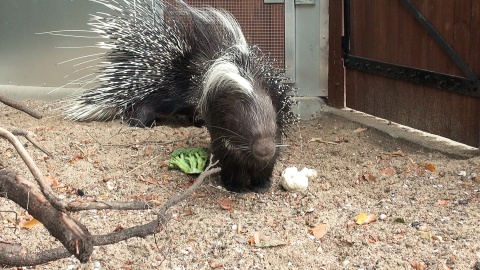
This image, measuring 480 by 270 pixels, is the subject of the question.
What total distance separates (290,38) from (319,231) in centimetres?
249

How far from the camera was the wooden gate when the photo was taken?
386 cm

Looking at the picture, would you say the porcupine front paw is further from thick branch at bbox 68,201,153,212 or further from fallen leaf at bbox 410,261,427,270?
thick branch at bbox 68,201,153,212

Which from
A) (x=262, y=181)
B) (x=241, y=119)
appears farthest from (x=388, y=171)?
(x=241, y=119)

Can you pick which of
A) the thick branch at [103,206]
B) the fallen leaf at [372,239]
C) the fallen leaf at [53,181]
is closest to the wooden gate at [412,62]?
the fallen leaf at [372,239]

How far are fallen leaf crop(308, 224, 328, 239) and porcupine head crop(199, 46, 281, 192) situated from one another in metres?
0.40

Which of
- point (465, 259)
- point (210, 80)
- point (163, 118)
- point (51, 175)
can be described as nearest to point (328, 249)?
point (465, 259)

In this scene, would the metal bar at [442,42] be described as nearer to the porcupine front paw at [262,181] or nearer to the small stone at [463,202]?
the small stone at [463,202]

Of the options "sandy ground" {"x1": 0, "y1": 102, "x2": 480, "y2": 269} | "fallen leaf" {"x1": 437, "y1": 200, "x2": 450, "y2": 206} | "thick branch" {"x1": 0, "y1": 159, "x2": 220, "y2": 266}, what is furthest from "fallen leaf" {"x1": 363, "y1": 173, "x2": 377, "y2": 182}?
"thick branch" {"x1": 0, "y1": 159, "x2": 220, "y2": 266}

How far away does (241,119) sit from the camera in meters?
3.18

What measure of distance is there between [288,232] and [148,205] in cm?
129

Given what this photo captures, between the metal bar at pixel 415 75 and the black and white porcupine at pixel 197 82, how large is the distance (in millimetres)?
841

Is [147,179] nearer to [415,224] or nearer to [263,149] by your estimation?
[263,149]

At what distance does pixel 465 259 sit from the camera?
8.36 feet

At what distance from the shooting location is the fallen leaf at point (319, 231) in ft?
9.37
